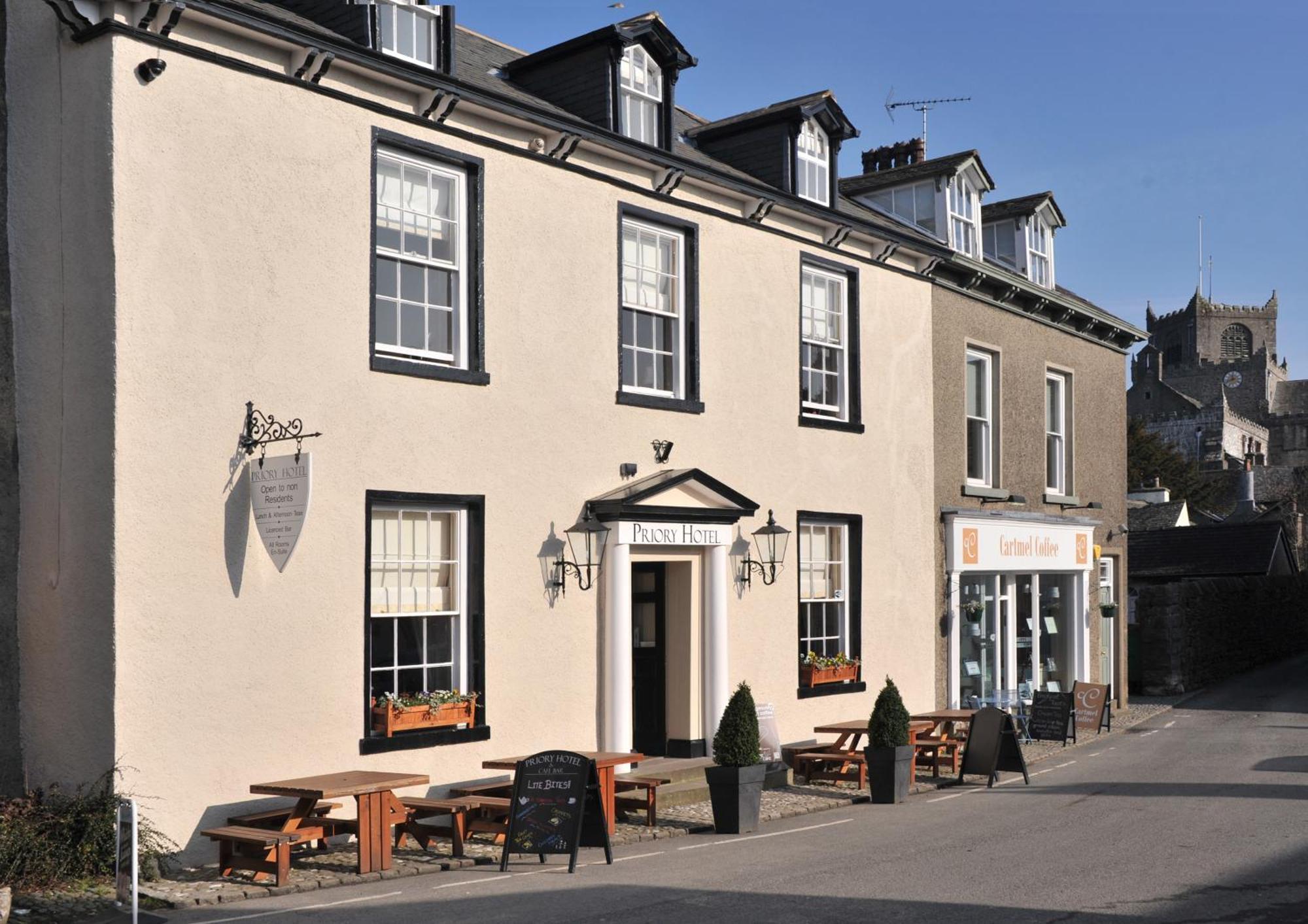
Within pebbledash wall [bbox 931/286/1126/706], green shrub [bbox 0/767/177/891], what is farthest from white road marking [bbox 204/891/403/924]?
pebbledash wall [bbox 931/286/1126/706]

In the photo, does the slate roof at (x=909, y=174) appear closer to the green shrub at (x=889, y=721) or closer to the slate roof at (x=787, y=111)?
the slate roof at (x=787, y=111)

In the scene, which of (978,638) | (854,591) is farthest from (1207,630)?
(854,591)

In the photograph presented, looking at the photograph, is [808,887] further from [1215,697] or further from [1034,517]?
[1215,697]

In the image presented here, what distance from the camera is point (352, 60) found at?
38.9 ft

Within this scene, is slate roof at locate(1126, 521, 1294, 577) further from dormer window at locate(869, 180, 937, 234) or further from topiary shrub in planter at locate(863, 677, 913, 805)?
topiary shrub in planter at locate(863, 677, 913, 805)

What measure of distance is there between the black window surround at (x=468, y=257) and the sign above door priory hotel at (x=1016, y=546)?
31.2ft

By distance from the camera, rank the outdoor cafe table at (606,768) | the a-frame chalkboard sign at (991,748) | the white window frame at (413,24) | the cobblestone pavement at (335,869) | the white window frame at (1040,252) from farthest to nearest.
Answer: the white window frame at (1040,252) → the a-frame chalkboard sign at (991,748) → the white window frame at (413,24) → the outdoor cafe table at (606,768) → the cobblestone pavement at (335,869)

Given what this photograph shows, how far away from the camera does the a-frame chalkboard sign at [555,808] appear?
10688mm

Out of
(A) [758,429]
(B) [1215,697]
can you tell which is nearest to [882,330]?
(A) [758,429]

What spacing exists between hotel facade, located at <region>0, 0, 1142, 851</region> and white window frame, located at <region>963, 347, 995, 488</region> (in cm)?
192

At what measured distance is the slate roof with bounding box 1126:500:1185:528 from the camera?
164 ft

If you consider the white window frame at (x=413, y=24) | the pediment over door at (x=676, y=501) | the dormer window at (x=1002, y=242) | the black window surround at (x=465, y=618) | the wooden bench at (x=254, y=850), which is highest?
the dormer window at (x=1002, y=242)

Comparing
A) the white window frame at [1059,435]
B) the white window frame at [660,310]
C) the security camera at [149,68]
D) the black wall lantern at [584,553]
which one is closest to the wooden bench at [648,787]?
the black wall lantern at [584,553]

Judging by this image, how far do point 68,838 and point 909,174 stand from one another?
16.2 m
